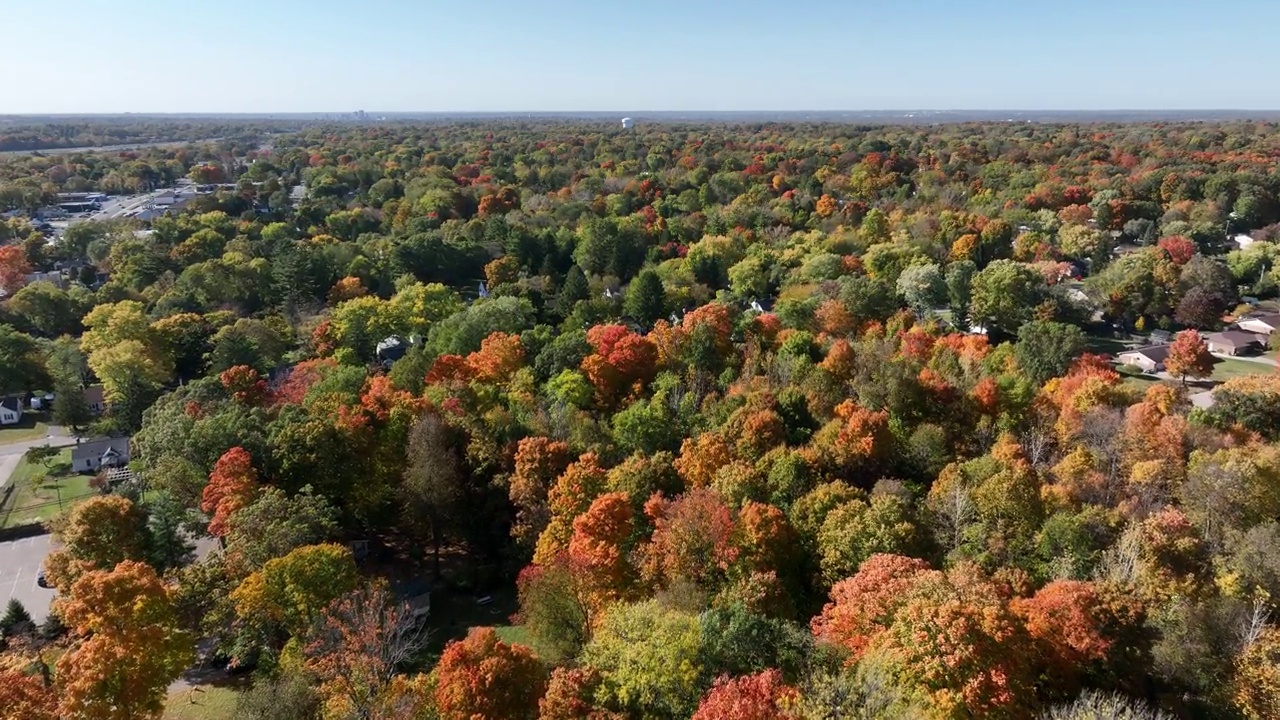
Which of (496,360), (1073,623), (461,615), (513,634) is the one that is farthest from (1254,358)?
(461,615)

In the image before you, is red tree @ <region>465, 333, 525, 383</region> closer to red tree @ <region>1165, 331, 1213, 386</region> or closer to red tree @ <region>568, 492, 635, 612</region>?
red tree @ <region>568, 492, 635, 612</region>

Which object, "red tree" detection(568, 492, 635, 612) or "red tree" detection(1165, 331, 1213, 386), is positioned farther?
"red tree" detection(1165, 331, 1213, 386)

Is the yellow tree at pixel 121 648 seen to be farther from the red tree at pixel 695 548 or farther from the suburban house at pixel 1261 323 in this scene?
the suburban house at pixel 1261 323

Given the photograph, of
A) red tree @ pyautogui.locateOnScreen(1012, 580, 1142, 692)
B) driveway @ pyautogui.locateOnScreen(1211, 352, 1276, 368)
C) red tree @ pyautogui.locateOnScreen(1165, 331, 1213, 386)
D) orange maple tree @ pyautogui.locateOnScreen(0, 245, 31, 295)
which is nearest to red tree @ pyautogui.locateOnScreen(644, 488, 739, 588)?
red tree @ pyautogui.locateOnScreen(1012, 580, 1142, 692)

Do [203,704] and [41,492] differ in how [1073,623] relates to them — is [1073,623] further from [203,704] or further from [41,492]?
[41,492]

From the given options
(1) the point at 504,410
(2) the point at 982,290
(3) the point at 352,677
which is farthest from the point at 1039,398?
(3) the point at 352,677

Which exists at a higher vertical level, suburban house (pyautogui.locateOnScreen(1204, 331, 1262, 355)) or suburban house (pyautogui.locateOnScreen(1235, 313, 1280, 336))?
suburban house (pyautogui.locateOnScreen(1235, 313, 1280, 336))

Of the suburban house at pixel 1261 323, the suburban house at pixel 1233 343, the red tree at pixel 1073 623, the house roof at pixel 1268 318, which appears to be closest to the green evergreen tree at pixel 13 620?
the red tree at pixel 1073 623
